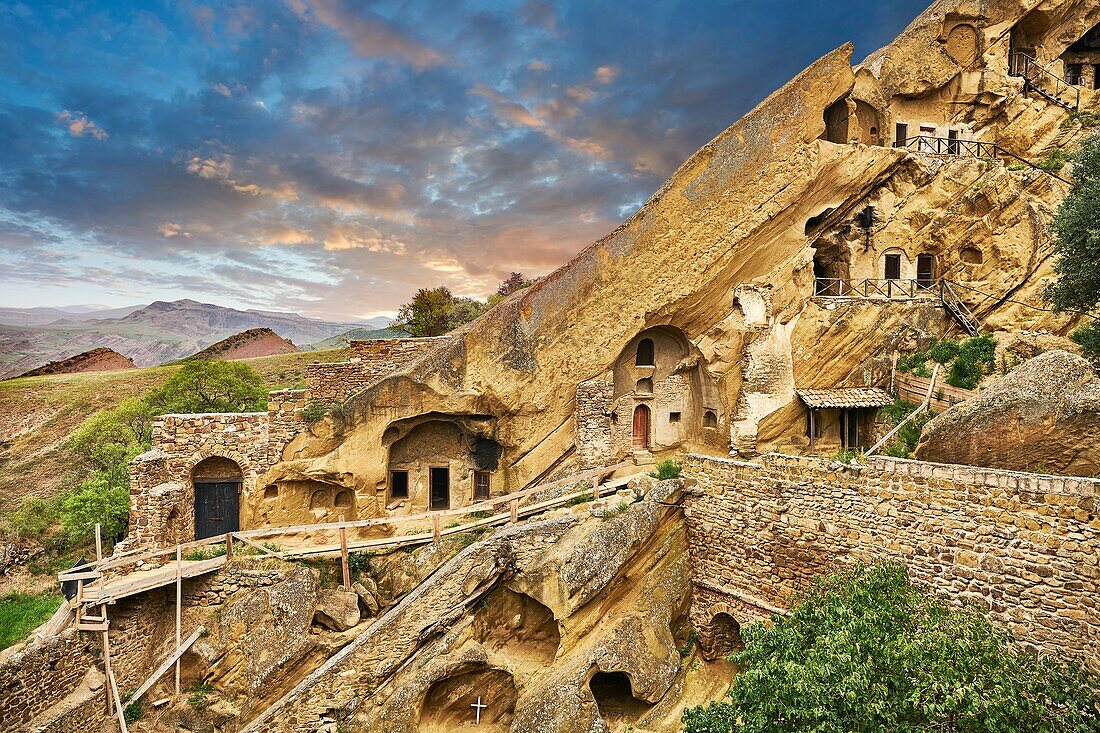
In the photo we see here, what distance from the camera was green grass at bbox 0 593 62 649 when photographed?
624 inches

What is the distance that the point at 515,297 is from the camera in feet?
53.7

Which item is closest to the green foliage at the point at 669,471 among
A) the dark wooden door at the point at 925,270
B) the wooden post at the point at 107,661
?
the wooden post at the point at 107,661

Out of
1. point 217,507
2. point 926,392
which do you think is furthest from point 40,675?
point 926,392

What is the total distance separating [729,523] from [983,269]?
1435 centimetres

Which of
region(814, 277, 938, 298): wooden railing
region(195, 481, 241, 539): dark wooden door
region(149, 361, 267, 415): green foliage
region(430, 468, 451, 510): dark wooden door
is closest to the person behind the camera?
region(195, 481, 241, 539): dark wooden door

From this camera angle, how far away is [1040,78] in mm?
19984

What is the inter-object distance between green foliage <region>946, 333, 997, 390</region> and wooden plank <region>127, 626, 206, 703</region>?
2140cm

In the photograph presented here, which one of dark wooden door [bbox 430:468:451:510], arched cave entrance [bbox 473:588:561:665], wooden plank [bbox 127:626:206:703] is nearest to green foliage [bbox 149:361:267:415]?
dark wooden door [bbox 430:468:451:510]

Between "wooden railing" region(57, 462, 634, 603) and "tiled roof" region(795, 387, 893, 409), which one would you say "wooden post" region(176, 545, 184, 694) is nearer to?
"wooden railing" region(57, 462, 634, 603)

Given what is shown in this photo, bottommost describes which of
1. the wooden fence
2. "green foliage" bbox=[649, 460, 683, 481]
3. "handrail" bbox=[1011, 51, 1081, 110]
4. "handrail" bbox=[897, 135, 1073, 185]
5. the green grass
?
the green grass

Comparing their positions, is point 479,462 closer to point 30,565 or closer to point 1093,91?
point 30,565

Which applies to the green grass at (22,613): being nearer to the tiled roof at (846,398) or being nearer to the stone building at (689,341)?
the stone building at (689,341)

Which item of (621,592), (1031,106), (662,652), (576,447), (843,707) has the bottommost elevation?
(662,652)

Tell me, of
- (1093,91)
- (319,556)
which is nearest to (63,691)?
(319,556)
